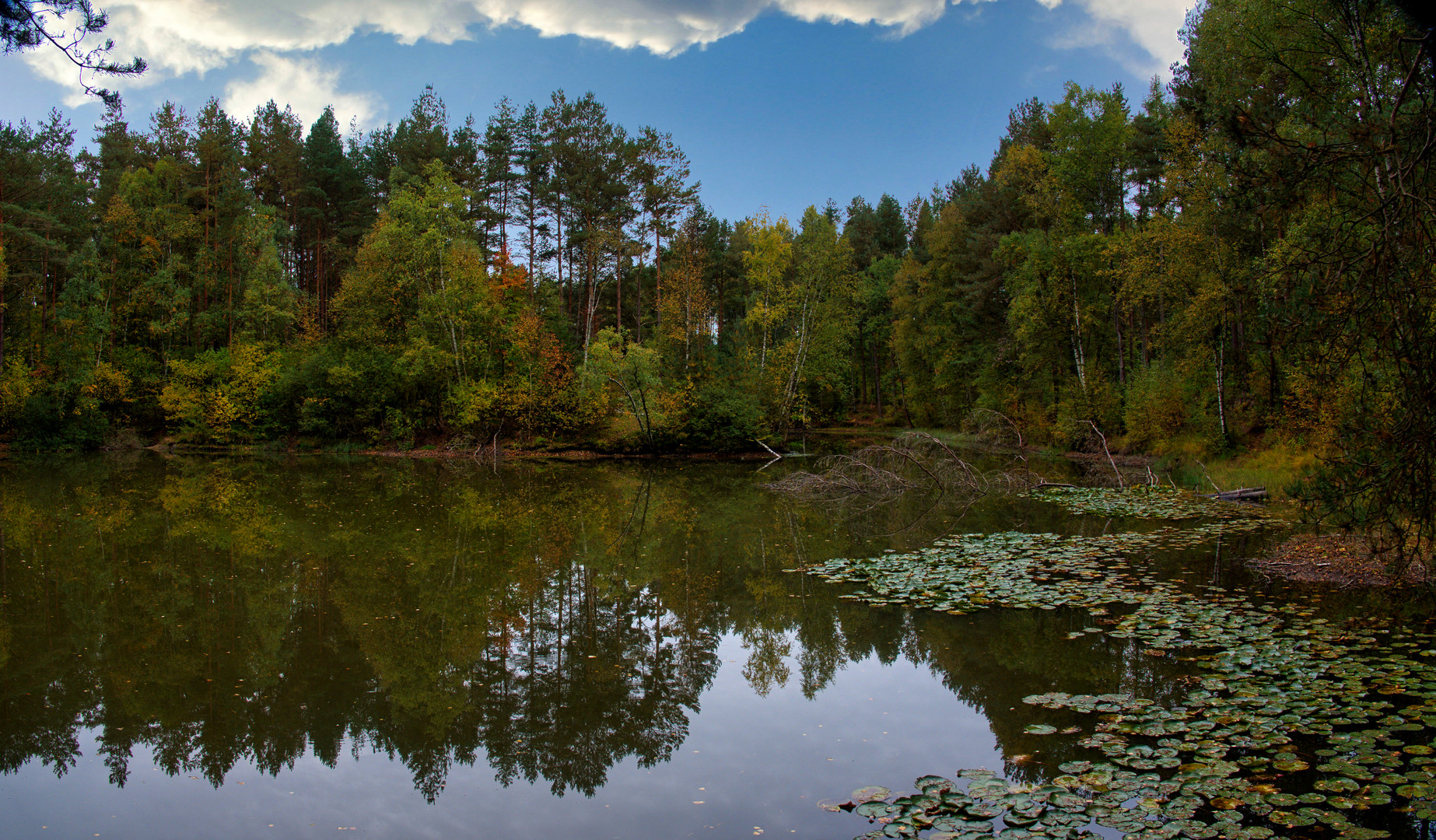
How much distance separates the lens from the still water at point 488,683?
5004 mm

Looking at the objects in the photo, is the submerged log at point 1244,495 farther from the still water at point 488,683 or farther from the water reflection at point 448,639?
the still water at point 488,683

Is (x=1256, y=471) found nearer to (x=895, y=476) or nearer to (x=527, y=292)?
(x=895, y=476)

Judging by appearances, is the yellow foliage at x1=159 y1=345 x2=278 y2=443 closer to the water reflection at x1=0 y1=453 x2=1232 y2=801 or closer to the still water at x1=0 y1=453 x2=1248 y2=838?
the water reflection at x1=0 y1=453 x2=1232 y2=801

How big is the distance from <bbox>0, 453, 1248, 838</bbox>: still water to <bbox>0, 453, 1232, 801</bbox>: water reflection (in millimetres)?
36

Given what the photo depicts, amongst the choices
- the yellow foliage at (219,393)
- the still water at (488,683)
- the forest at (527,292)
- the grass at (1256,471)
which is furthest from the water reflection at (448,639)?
the yellow foliage at (219,393)

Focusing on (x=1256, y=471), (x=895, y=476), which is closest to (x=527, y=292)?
(x=895, y=476)

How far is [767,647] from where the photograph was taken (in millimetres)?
8070

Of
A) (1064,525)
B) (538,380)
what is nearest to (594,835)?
(1064,525)

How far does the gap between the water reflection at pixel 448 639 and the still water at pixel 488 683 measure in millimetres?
36

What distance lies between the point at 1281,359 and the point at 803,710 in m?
17.7

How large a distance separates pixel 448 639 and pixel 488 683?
145 cm

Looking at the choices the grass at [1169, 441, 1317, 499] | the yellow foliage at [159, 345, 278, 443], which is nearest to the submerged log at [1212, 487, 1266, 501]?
the grass at [1169, 441, 1317, 499]

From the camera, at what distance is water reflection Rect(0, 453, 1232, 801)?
5.85m

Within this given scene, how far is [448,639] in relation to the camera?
322 inches
